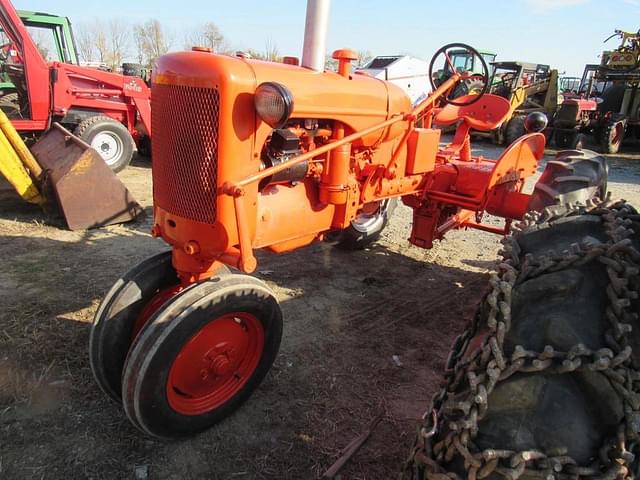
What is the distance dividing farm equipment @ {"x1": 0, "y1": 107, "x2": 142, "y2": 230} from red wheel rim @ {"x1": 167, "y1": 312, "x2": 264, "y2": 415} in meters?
3.43

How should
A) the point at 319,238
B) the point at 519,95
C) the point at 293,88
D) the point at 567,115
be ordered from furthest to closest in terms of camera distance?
the point at 519,95 < the point at 567,115 < the point at 319,238 < the point at 293,88

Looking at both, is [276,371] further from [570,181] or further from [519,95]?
[519,95]

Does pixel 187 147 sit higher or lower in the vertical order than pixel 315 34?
lower

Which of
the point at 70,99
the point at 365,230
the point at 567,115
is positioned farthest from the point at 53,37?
the point at 567,115

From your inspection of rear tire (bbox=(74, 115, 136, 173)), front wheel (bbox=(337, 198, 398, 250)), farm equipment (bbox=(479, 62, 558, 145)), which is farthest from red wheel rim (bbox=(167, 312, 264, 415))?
farm equipment (bbox=(479, 62, 558, 145))

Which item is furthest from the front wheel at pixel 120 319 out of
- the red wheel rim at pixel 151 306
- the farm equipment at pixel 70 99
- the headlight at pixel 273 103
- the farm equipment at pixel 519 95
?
the farm equipment at pixel 519 95

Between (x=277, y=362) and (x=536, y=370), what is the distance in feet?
6.44

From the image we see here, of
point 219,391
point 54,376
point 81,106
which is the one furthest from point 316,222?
point 81,106

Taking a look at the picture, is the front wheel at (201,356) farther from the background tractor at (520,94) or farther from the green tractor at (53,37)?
the background tractor at (520,94)

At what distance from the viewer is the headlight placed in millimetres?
1985

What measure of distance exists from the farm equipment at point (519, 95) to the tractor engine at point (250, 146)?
12783 millimetres

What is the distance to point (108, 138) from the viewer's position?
25.6 ft

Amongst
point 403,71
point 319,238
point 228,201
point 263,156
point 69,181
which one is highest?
point 403,71

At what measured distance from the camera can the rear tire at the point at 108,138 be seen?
7527 millimetres
